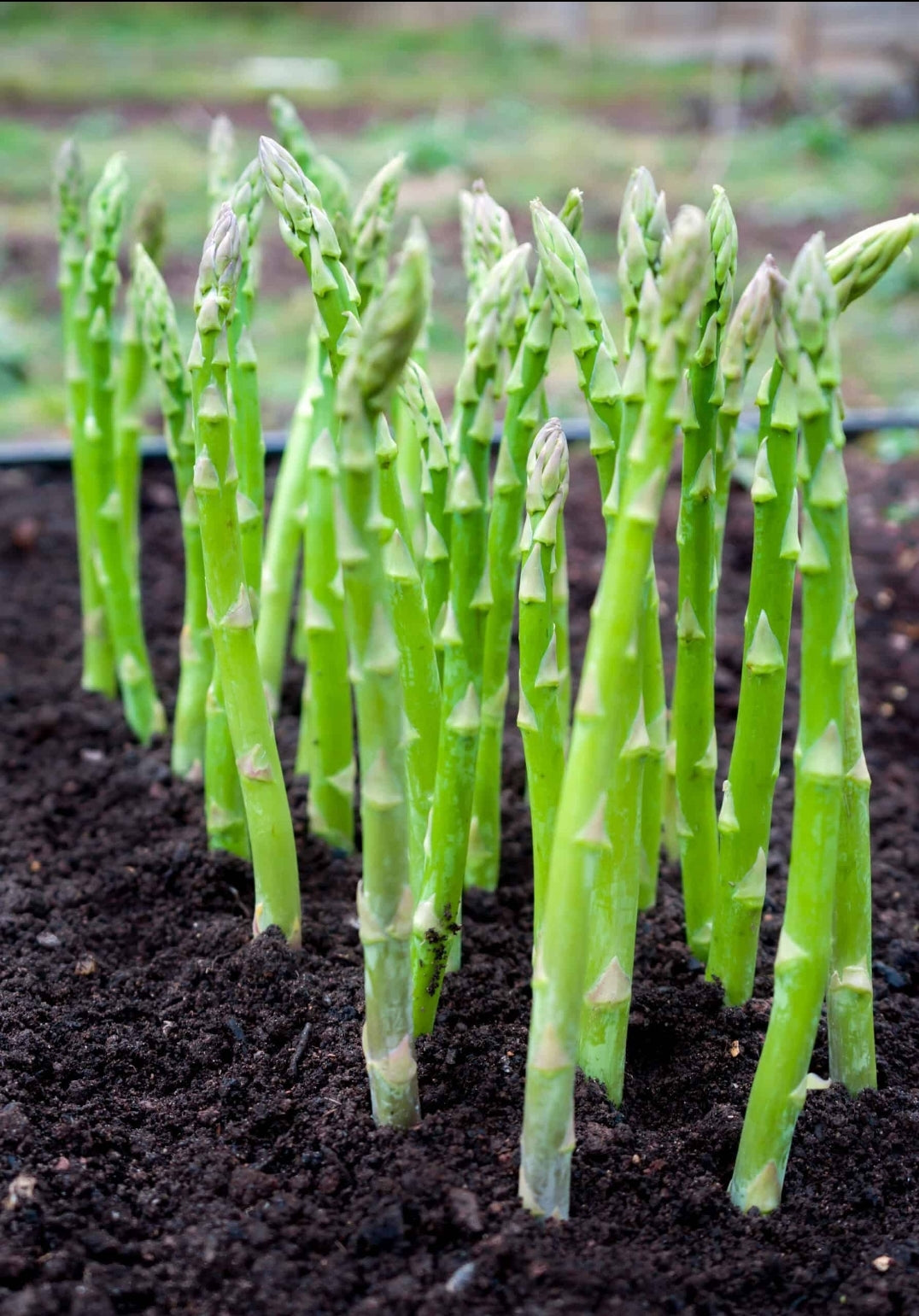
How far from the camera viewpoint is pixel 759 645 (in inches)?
72.2

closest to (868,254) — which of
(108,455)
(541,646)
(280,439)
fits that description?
(541,646)


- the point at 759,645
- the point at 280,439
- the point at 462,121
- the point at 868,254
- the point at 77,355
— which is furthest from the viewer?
the point at 462,121

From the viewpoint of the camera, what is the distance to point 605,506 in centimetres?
163

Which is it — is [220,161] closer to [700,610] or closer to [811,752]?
[700,610]

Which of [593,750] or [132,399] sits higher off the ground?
[132,399]

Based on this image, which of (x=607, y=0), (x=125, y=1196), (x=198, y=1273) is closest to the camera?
(x=198, y=1273)

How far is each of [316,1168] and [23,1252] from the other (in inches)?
15.3

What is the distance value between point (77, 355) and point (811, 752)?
2.10 meters

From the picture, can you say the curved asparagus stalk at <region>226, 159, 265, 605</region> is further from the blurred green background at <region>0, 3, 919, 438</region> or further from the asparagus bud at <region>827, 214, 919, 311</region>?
the blurred green background at <region>0, 3, 919, 438</region>

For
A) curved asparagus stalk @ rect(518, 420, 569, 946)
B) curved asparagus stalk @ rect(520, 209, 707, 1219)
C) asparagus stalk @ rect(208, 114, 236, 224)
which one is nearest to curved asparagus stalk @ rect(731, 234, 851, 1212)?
curved asparagus stalk @ rect(520, 209, 707, 1219)

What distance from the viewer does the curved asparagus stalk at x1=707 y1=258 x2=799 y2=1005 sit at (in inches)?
68.5

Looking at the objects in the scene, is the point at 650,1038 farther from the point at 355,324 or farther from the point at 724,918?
the point at 355,324

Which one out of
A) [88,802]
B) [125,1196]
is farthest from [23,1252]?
[88,802]

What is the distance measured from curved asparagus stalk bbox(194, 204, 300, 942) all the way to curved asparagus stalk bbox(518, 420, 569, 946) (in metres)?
0.48
